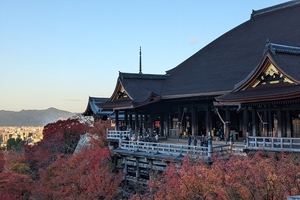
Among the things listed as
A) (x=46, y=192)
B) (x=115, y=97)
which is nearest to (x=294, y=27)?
(x=115, y=97)

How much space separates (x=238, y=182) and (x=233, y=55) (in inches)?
815

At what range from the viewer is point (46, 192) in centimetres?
2461

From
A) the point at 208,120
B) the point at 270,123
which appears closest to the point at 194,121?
the point at 208,120

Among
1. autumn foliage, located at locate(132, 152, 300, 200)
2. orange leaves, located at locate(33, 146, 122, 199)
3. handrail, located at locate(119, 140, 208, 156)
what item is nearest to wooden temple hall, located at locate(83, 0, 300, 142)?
handrail, located at locate(119, 140, 208, 156)

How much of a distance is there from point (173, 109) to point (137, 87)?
425cm

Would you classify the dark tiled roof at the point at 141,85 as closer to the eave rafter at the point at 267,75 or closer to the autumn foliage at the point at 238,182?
the eave rafter at the point at 267,75

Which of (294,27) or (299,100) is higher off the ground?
(294,27)

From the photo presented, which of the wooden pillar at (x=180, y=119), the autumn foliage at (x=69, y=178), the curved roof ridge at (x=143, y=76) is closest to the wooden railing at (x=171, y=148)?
the autumn foliage at (x=69, y=178)

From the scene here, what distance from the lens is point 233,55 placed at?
104 feet

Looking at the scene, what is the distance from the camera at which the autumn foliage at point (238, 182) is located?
11.9 m

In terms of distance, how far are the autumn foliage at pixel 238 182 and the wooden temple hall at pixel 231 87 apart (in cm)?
504

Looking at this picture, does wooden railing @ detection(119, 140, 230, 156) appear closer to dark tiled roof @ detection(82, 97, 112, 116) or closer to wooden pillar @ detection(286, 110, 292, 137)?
wooden pillar @ detection(286, 110, 292, 137)

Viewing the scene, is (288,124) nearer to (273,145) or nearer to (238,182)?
(273,145)

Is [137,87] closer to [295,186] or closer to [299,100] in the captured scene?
[299,100]
